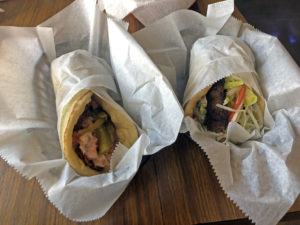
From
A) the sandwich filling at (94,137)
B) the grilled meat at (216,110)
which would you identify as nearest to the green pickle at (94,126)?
the sandwich filling at (94,137)

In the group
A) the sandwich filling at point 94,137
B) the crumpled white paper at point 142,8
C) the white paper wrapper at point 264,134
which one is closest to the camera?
the white paper wrapper at point 264,134

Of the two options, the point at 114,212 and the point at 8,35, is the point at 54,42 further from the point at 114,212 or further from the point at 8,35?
the point at 114,212

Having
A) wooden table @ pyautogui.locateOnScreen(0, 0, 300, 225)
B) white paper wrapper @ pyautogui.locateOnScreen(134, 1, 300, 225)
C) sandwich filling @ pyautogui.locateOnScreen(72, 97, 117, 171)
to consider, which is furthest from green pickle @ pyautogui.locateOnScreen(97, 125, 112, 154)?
white paper wrapper @ pyautogui.locateOnScreen(134, 1, 300, 225)

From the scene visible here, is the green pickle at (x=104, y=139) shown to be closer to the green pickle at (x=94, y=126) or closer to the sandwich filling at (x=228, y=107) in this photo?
the green pickle at (x=94, y=126)

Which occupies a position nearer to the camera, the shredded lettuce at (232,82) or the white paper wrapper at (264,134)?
the white paper wrapper at (264,134)

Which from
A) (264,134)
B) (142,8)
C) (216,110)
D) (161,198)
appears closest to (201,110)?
(216,110)
